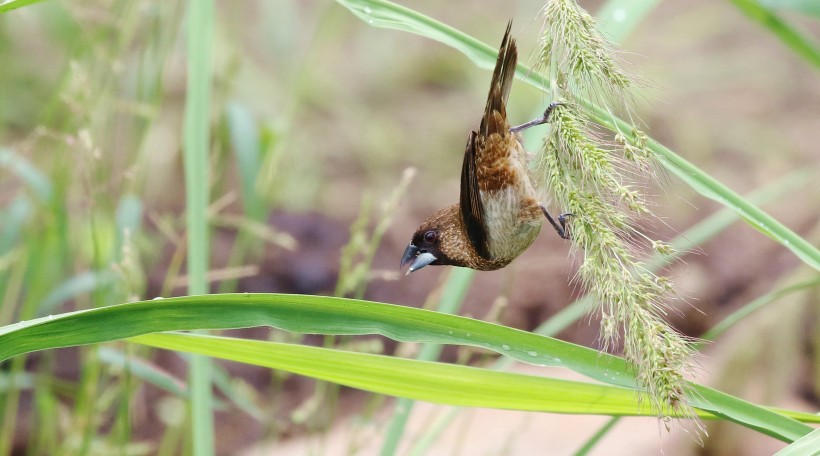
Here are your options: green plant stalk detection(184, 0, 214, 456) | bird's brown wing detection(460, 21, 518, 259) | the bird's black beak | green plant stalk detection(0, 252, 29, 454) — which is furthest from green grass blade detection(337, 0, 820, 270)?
green plant stalk detection(0, 252, 29, 454)

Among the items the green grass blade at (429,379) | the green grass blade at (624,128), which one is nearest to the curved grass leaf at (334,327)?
the green grass blade at (429,379)

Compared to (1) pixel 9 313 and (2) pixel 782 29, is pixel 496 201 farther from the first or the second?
(1) pixel 9 313

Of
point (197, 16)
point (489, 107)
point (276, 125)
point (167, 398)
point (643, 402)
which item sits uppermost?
point (276, 125)

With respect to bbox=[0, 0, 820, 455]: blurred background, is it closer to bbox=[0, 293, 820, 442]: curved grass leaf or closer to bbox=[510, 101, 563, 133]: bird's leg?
bbox=[510, 101, 563, 133]: bird's leg

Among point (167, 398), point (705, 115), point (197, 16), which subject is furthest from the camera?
point (705, 115)

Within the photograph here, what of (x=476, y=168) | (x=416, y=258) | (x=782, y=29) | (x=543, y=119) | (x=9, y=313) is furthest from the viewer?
(x=9, y=313)

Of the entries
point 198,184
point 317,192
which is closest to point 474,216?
point 198,184

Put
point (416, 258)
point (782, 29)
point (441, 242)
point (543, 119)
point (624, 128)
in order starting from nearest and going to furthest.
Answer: point (624, 128), point (543, 119), point (782, 29), point (441, 242), point (416, 258)

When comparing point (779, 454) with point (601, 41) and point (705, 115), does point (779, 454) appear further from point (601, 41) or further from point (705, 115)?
point (705, 115)

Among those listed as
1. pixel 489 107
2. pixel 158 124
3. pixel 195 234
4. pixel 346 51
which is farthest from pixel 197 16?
pixel 346 51
